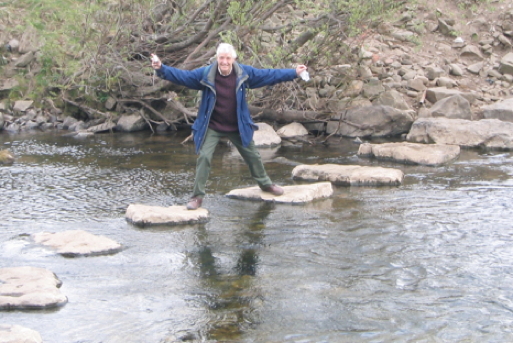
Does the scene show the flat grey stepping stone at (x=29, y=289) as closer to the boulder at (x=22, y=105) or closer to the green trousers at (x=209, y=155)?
the green trousers at (x=209, y=155)

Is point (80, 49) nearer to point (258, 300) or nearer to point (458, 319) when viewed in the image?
point (258, 300)

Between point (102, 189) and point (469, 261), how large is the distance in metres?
5.58

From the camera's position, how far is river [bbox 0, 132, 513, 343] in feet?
15.7

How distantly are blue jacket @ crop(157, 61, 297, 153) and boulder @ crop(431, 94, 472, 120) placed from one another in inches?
315

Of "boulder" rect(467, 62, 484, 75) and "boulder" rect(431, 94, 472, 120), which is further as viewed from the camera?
"boulder" rect(467, 62, 484, 75)

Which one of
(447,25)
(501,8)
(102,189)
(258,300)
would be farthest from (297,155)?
(501,8)

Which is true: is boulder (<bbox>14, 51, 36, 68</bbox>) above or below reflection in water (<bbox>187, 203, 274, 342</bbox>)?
above

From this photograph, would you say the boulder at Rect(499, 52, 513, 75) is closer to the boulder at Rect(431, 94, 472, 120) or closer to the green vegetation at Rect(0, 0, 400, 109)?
the boulder at Rect(431, 94, 472, 120)

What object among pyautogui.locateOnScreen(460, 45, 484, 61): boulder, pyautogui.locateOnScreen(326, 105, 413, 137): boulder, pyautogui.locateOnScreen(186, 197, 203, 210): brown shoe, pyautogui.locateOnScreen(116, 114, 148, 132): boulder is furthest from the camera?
pyautogui.locateOnScreen(460, 45, 484, 61): boulder

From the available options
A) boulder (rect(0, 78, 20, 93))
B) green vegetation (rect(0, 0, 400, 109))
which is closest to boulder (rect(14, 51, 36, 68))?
boulder (rect(0, 78, 20, 93))

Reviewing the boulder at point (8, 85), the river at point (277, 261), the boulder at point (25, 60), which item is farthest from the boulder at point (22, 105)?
the river at point (277, 261)

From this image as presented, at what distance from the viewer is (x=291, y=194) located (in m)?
8.65

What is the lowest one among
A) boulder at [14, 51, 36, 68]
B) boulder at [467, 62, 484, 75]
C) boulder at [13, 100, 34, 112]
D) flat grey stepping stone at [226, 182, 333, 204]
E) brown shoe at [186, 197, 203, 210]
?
brown shoe at [186, 197, 203, 210]

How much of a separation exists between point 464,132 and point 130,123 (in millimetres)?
7816
